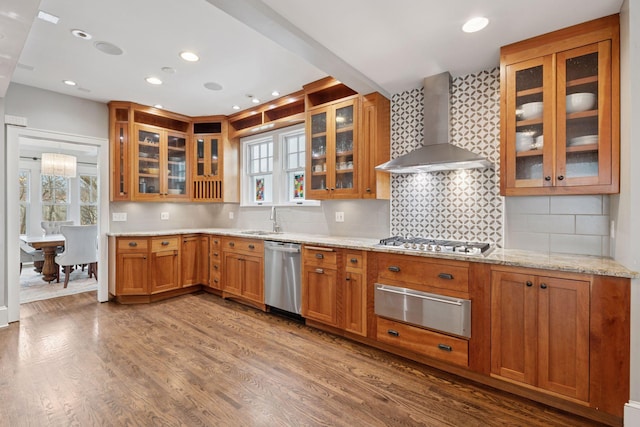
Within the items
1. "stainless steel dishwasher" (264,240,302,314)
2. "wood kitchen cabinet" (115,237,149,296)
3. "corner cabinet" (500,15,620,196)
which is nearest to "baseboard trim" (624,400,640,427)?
"corner cabinet" (500,15,620,196)

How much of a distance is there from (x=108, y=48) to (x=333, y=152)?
231 cm

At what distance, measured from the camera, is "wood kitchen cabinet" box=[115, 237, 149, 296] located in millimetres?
3982

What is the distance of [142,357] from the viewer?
2.55 metres

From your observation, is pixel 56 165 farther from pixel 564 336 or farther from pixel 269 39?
pixel 564 336

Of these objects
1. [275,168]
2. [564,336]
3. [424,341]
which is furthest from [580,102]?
[275,168]

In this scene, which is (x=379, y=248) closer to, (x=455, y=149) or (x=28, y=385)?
(x=455, y=149)

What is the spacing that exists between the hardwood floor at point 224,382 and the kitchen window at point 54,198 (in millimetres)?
4565

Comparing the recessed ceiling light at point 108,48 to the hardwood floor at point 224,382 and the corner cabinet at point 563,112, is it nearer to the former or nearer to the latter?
the hardwood floor at point 224,382

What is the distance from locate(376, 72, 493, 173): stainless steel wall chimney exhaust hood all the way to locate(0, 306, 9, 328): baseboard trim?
4.28 metres

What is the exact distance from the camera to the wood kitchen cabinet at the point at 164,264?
4.07 m

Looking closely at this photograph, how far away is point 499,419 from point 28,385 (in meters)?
3.19

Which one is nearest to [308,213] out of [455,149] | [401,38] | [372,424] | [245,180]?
[245,180]

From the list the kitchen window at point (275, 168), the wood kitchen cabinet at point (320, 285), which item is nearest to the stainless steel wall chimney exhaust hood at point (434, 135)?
the wood kitchen cabinet at point (320, 285)

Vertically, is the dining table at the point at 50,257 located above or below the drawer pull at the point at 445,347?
above
